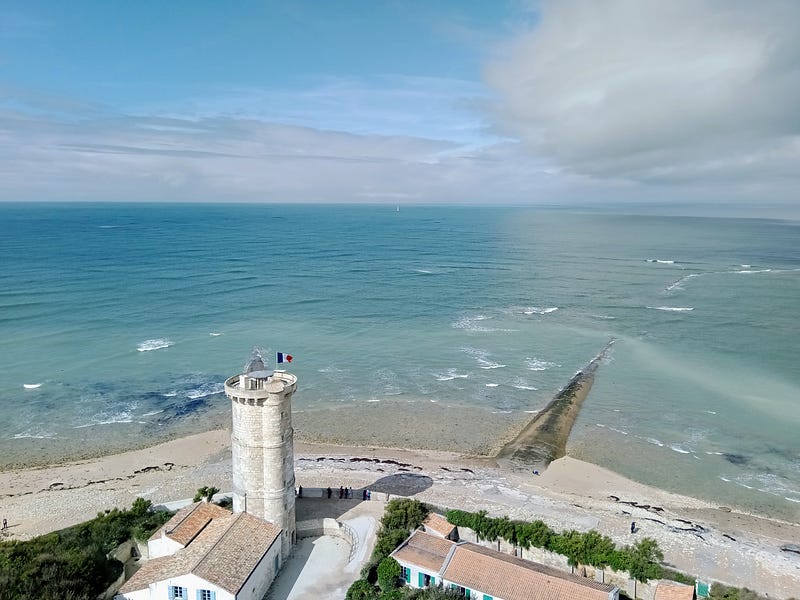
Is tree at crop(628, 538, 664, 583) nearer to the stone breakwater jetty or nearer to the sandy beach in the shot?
the sandy beach

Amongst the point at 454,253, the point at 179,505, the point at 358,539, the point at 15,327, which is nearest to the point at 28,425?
the point at 179,505

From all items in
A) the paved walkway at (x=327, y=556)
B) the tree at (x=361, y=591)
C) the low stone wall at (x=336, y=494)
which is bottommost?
the paved walkway at (x=327, y=556)

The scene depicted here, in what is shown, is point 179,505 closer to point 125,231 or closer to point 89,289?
point 89,289

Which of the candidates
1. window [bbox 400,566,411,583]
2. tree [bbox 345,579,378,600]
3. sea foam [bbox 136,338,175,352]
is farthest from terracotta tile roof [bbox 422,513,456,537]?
sea foam [bbox 136,338,175,352]

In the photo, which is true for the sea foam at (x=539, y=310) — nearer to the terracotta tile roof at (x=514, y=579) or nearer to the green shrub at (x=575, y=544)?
the green shrub at (x=575, y=544)

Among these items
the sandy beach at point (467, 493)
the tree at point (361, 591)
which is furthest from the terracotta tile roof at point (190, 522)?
the sandy beach at point (467, 493)

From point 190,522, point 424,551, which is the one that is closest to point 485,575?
point 424,551

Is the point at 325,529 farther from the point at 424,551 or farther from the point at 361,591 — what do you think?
the point at 424,551
